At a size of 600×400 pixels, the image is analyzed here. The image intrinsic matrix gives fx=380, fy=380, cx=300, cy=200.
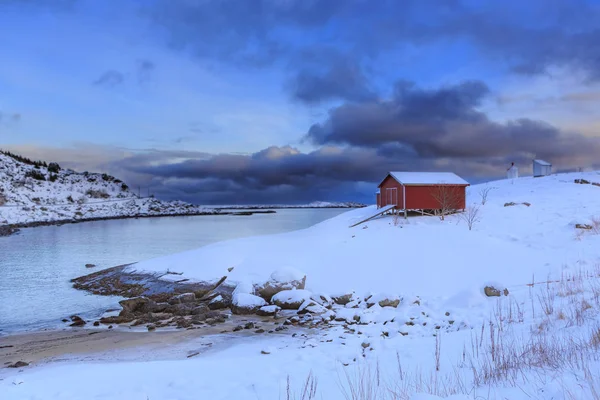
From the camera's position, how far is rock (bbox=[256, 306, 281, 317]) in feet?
46.7

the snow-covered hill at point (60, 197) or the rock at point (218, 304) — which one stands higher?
the snow-covered hill at point (60, 197)

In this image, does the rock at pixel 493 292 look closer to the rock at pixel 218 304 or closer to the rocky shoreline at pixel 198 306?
the rocky shoreline at pixel 198 306

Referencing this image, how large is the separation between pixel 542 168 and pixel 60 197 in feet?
414

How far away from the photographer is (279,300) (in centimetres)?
1498

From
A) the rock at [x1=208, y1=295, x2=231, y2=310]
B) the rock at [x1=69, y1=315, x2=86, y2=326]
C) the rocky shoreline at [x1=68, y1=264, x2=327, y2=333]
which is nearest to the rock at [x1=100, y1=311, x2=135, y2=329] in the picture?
the rocky shoreline at [x1=68, y1=264, x2=327, y2=333]

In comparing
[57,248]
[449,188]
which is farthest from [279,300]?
[57,248]

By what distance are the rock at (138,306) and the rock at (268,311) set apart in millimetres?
4861

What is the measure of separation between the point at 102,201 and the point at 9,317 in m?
133

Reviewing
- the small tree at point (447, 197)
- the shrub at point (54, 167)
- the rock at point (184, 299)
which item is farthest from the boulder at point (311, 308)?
the shrub at point (54, 167)

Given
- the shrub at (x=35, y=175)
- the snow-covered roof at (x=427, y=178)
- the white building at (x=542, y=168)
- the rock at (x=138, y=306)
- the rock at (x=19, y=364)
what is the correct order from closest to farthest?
the rock at (x=19, y=364) → the rock at (x=138, y=306) → the snow-covered roof at (x=427, y=178) → the white building at (x=542, y=168) → the shrub at (x=35, y=175)

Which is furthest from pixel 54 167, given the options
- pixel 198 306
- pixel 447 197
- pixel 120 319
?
pixel 198 306

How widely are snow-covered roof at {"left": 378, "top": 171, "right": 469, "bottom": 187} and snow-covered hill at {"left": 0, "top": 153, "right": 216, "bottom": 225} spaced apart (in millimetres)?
83819

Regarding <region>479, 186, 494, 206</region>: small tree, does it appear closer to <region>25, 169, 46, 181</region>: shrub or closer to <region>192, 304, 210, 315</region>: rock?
<region>192, 304, 210, 315</region>: rock

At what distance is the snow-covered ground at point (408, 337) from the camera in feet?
18.0
